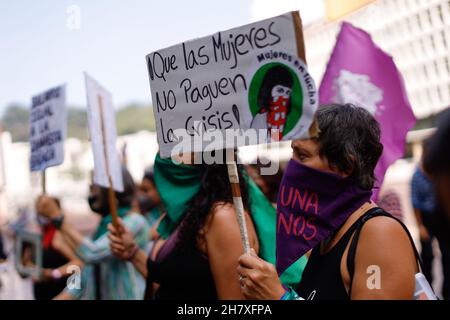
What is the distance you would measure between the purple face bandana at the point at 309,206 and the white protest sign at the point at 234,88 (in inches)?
10.4

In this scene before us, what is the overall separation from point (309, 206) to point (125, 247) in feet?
5.58

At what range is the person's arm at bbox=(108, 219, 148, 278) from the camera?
361cm

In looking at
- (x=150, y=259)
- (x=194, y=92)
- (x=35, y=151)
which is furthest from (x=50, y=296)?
(x=194, y=92)

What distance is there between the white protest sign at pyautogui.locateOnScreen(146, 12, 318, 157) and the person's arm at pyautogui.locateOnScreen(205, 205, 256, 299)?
0.49 meters

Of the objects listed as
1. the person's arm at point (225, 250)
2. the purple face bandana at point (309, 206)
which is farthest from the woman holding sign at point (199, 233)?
the purple face bandana at point (309, 206)

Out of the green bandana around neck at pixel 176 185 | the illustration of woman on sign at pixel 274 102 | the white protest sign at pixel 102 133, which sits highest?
the white protest sign at pixel 102 133

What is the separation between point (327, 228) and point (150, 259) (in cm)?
126

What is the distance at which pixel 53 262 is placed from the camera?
16.5 feet

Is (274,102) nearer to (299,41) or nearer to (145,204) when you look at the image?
(299,41)

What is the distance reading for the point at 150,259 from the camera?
312 centimetres

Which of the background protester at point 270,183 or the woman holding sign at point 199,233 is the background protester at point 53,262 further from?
the woman holding sign at point 199,233

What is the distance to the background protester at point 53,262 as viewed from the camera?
4.89m

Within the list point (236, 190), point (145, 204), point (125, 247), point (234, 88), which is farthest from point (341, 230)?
point (145, 204)

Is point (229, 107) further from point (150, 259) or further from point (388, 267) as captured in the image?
point (150, 259)
